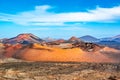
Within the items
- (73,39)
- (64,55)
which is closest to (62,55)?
(64,55)

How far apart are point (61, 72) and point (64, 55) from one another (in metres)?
12.0

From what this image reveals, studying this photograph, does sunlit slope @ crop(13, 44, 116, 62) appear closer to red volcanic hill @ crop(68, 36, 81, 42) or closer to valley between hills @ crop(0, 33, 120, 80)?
valley between hills @ crop(0, 33, 120, 80)

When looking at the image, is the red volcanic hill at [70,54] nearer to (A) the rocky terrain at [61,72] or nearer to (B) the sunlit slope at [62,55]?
(B) the sunlit slope at [62,55]

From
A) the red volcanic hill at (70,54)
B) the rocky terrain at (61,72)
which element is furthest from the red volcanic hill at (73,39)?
the rocky terrain at (61,72)

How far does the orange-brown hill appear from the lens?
4344 cm

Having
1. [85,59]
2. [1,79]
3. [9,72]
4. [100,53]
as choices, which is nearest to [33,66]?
[9,72]

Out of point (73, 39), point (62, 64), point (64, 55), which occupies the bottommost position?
point (62, 64)

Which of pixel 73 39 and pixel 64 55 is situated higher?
pixel 73 39

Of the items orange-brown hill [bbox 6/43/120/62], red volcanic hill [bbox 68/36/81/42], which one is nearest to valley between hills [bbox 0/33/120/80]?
orange-brown hill [bbox 6/43/120/62]

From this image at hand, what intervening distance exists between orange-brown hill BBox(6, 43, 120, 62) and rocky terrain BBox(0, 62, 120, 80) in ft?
20.8

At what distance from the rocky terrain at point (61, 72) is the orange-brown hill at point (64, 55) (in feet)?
20.8

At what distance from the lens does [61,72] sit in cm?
3253

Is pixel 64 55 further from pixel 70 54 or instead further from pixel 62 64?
pixel 62 64

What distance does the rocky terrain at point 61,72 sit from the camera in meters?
30.7
